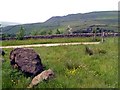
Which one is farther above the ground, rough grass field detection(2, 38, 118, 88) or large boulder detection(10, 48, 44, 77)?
large boulder detection(10, 48, 44, 77)

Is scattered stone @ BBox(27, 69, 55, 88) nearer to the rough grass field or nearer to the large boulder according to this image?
the rough grass field

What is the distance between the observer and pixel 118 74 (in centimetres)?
1522

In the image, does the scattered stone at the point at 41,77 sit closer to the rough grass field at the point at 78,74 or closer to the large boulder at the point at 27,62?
the rough grass field at the point at 78,74

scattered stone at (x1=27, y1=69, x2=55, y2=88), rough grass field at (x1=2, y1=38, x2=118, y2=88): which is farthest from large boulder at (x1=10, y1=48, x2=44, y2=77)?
scattered stone at (x1=27, y1=69, x2=55, y2=88)

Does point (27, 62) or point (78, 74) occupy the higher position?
point (27, 62)

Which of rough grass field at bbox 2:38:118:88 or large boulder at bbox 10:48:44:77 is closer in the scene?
rough grass field at bbox 2:38:118:88

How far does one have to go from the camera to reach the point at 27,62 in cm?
1528

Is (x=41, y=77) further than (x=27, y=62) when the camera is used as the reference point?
No

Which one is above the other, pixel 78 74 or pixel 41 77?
pixel 41 77

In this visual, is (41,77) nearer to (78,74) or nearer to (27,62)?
(27,62)

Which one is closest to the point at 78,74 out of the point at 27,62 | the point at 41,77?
the point at 41,77

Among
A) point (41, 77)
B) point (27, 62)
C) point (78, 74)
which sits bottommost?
point (78, 74)

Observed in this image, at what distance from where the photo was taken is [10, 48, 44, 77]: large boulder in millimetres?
15031

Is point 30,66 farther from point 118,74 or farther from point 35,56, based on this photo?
point 118,74
